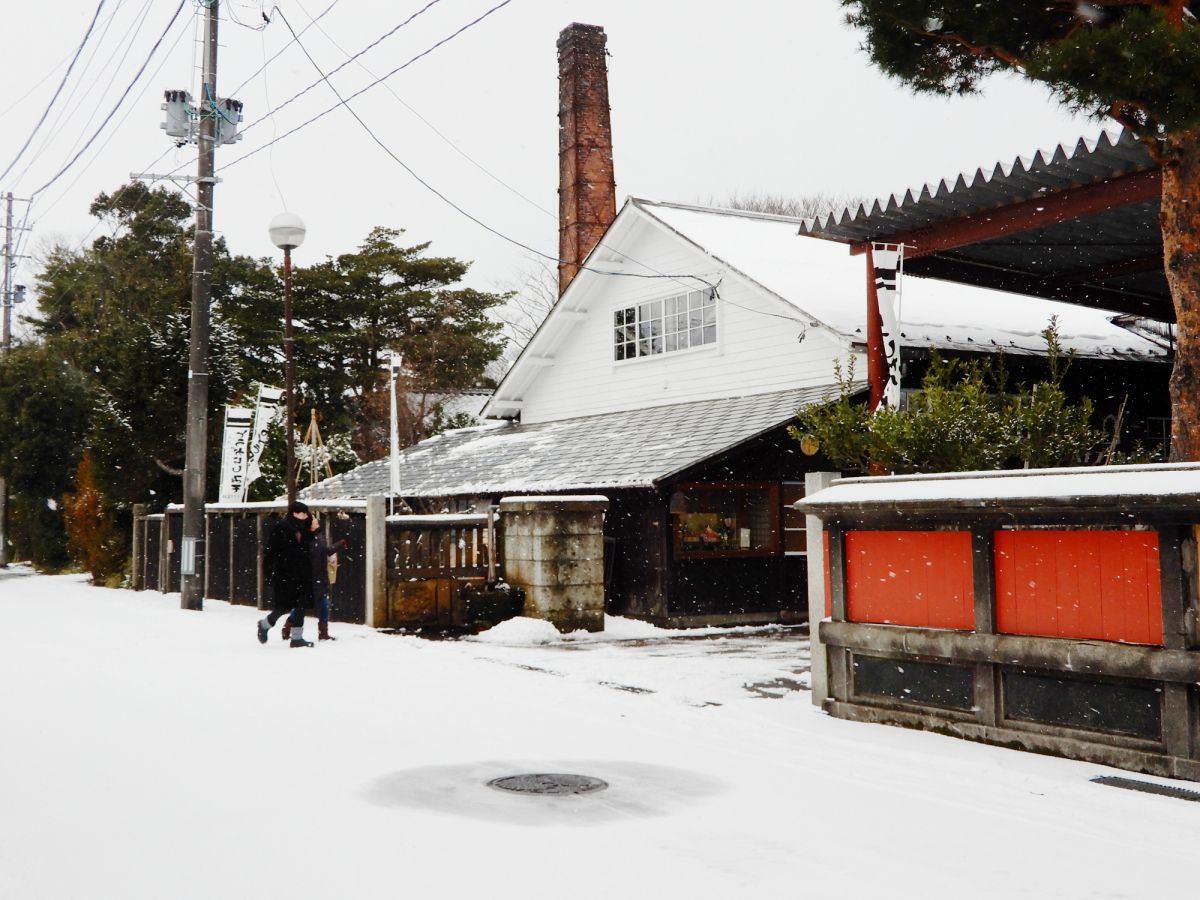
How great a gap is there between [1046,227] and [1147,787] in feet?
26.2

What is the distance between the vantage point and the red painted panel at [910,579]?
8.46 meters

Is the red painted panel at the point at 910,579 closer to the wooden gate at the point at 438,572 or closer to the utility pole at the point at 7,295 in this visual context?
the wooden gate at the point at 438,572

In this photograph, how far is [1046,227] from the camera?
13.2 meters

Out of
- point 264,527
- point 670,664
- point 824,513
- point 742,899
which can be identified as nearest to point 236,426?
point 264,527

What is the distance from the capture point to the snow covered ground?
5168 millimetres

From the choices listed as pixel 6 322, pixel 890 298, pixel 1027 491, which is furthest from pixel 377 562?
pixel 6 322

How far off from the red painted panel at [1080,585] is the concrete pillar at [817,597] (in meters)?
1.74

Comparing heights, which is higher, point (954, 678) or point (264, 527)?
point (264, 527)

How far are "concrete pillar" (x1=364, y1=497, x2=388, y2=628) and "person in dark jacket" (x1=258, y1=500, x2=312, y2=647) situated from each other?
1.78m

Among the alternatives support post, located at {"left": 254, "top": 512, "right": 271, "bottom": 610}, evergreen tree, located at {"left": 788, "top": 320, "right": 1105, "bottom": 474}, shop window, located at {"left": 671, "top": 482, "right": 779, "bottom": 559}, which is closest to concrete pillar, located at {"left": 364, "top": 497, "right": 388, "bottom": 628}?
shop window, located at {"left": 671, "top": 482, "right": 779, "bottom": 559}

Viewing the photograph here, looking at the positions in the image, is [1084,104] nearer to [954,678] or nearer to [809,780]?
[954,678]

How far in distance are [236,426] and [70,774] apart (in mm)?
16800

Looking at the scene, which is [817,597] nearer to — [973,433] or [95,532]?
[973,433]

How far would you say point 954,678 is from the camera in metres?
8.38
